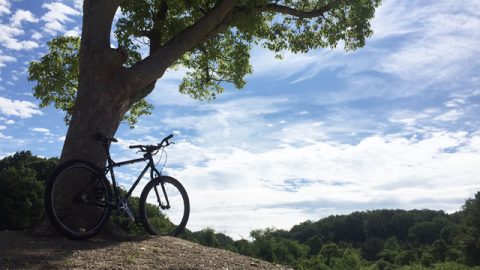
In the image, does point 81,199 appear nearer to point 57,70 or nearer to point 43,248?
point 43,248

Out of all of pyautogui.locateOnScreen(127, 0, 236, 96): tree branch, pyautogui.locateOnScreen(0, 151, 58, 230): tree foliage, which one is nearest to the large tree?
pyautogui.locateOnScreen(127, 0, 236, 96): tree branch

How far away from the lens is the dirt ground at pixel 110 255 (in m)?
5.67

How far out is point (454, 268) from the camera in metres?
35.9

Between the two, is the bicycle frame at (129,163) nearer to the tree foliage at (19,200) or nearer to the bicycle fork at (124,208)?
the bicycle fork at (124,208)

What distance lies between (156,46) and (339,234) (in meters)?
103

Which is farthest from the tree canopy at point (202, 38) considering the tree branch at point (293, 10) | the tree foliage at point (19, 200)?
the tree foliage at point (19, 200)

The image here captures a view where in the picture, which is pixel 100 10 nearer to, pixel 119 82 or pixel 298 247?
pixel 119 82

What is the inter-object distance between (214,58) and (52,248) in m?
8.62

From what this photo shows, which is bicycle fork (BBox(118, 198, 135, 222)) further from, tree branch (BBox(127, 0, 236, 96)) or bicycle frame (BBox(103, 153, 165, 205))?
tree branch (BBox(127, 0, 236, 96))

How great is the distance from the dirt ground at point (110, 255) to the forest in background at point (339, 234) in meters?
1.94

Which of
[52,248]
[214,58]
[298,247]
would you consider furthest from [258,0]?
[298,247]

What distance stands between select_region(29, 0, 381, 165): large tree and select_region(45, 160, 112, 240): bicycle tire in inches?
28.4

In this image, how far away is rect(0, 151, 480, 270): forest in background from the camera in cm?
3362

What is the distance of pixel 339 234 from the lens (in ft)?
353
